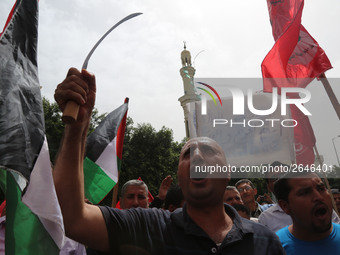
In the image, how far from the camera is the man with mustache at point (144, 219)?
1.27 m

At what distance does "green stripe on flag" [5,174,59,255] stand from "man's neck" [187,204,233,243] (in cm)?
65

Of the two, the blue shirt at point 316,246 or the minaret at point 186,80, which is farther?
the minaret at point 186,80

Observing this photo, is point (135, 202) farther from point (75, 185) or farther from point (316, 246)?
point (75, 185)

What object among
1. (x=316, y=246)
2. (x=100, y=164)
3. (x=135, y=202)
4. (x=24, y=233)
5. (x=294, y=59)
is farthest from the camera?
(x=294, y=59)

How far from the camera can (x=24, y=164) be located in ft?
4.27

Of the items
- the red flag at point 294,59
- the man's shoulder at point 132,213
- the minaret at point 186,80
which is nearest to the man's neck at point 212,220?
the man's shoulder at point 132,213

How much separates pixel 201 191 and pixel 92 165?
2575 millimetres

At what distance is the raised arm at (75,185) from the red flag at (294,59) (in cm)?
362

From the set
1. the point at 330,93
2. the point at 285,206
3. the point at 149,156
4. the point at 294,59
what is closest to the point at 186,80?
the point at 149,156

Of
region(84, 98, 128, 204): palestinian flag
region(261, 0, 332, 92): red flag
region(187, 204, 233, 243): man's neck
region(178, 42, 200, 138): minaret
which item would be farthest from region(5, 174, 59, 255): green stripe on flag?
region(178, 42, 200, 138): minaret

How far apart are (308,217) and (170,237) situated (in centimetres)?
115

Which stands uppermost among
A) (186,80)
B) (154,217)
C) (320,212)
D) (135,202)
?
(186,80)

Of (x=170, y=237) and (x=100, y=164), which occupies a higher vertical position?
(x=100, y=164)

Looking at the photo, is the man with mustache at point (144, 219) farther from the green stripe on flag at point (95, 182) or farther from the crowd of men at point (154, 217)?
the green stripe on flag at point (95, 182)
